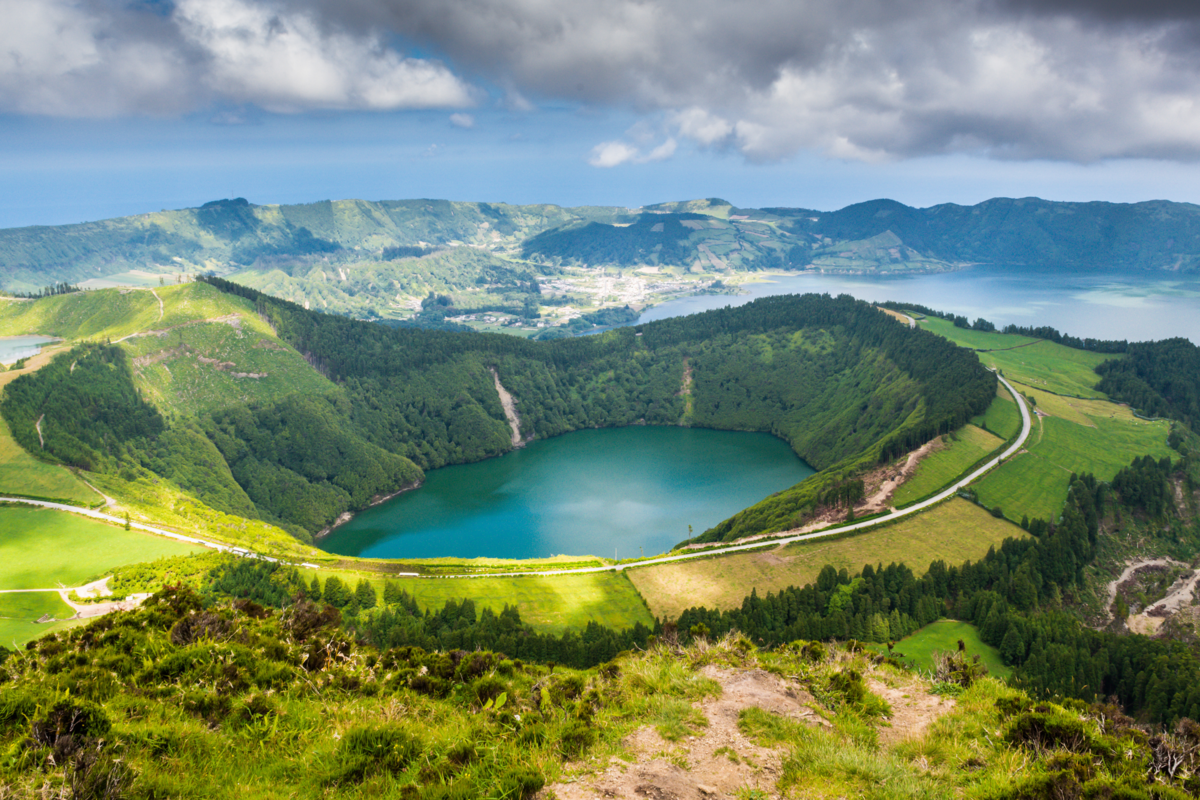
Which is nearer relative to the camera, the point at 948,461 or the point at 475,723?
the point at 475,723

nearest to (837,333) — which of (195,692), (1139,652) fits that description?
(1139,652)

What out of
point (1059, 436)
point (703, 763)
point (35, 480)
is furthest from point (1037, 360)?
point (35, 480)

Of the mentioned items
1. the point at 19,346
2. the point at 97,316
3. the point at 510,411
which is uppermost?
the point at 97,316

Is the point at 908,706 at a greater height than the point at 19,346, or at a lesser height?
lesser

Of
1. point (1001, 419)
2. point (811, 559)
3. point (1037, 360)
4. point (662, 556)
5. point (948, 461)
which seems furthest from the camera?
point (1037, 360)

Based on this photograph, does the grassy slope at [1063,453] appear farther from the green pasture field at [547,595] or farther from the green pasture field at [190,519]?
the green pasture field at [190,519]

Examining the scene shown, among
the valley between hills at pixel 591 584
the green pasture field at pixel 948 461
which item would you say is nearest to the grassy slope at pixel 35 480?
the valley between hills at pixel 591 584

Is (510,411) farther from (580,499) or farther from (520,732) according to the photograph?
(520,732)

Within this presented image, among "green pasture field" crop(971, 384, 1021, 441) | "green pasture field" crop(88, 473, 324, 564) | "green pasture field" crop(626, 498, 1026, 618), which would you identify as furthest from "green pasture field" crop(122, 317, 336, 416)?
"green pasture field" crop(971, 384, 1021, 441)
